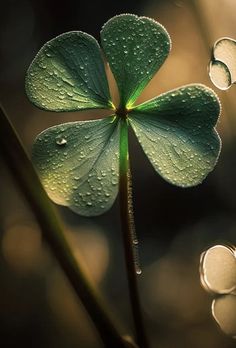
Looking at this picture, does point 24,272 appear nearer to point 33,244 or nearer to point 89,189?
point 33,244

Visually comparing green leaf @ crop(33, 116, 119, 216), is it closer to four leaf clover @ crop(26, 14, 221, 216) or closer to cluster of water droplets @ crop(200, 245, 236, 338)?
four leaf clover @ crop(26, 14, 221, 216)

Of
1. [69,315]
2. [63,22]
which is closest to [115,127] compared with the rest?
[69,315]

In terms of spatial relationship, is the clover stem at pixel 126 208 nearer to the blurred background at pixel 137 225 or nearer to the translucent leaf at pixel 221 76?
the translucent leaf at pixel 221 76

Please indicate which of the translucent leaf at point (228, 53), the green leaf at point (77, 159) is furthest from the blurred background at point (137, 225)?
the green leaf at point (77, 159)

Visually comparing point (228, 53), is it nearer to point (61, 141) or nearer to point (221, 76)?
point (221, 76)

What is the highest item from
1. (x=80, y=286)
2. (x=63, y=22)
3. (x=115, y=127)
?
(x=63, y=22)

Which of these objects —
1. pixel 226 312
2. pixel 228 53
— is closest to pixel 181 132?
pixel 228 53

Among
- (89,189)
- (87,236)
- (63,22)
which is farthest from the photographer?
(63,22)
